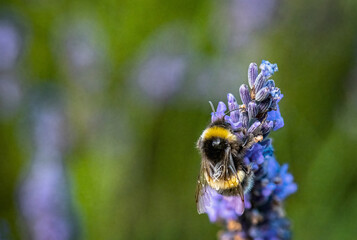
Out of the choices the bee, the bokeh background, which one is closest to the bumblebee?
the bee

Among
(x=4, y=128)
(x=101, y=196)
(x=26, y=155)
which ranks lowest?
(x=101, y=196)

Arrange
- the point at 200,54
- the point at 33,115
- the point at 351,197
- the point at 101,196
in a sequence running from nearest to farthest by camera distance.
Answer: the point at 351,197, the point at 101,196, the point at 33,115, the point at 200,54

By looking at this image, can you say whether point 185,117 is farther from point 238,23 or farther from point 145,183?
point 238,23

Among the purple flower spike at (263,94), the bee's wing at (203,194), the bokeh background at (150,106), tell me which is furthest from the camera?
the bokeh background at (150,106)

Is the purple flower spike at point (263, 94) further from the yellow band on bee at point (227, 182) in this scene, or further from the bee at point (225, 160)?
the yellow band on bee at point (227, 182)

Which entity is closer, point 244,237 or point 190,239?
point 244,237

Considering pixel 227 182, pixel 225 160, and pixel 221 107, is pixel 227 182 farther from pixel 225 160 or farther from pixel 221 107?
pixel 221 107

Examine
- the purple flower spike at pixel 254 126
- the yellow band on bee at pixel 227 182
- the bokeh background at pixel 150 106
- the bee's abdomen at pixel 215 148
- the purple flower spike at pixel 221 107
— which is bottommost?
the yellow band on bee at pixel 227 182

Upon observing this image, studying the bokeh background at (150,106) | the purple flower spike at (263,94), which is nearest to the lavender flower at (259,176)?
the purple flower spike at (263,94)

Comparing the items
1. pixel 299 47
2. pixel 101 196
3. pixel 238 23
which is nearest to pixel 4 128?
pixel 101 196
